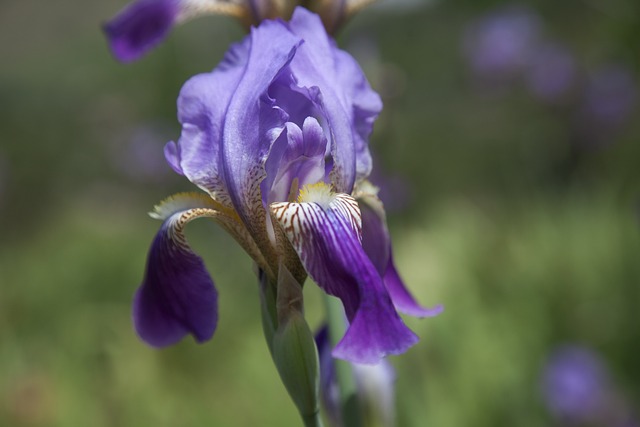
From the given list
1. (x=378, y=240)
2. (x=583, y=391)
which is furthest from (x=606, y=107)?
(x=378, y=240)

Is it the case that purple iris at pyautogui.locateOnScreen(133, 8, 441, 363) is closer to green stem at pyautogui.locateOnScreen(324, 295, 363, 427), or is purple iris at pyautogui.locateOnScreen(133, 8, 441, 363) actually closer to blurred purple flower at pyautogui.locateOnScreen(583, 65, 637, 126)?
green stem at pyautogui.locateOnScreen(324, 295, 363, 427)

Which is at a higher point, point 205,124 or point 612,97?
point 205,124

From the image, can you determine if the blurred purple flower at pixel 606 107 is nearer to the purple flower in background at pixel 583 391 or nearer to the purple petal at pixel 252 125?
the purple flower in background at pixel 583 391

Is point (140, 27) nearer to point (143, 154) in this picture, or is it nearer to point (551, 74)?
point (551, 74)

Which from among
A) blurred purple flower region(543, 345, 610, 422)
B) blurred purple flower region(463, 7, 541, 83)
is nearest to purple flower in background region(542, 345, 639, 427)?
blurred purple flower region(543, 345, 610, 422)

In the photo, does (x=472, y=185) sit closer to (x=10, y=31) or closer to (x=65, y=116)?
(x=65, y=116)
